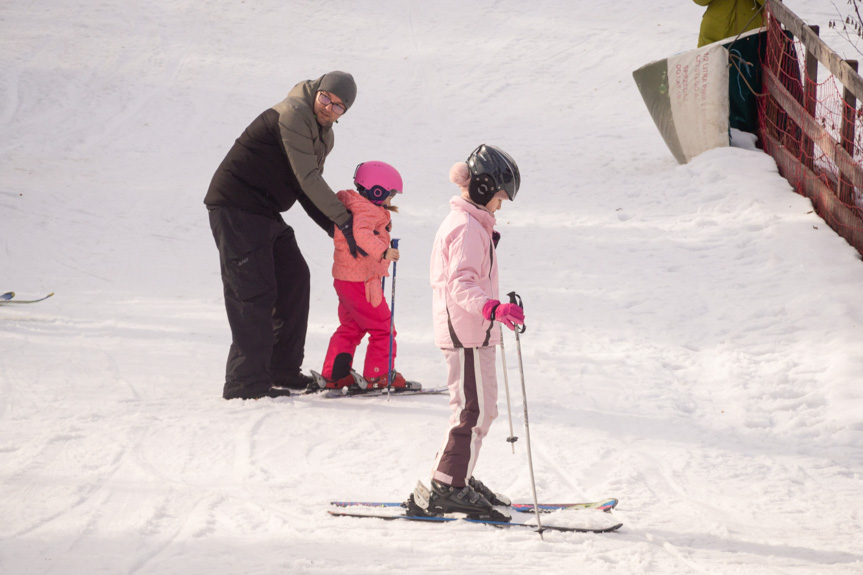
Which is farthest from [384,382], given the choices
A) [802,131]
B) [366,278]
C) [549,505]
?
[802,131]

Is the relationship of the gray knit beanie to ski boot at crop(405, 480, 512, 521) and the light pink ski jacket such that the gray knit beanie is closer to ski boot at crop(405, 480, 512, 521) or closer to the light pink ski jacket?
the light pink ski jacket

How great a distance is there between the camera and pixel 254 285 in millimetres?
5469

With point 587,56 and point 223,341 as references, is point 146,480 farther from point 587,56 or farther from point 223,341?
point 587,56

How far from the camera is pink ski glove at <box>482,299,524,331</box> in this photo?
3465 millimetres

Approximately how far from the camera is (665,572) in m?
3.31

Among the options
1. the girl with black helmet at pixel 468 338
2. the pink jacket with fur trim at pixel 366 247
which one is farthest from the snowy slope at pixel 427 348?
the pink jacket with fur trim at pixel 366 247

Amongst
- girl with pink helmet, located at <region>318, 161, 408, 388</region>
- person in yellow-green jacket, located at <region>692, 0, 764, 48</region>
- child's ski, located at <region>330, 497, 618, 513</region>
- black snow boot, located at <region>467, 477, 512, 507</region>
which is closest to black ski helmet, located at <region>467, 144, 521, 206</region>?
black snow boot, located at <region>467, 477, 512, 507</region>

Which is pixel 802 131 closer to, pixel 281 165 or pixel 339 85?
pixel 339 85

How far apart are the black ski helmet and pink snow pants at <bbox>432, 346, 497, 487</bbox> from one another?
70 cm

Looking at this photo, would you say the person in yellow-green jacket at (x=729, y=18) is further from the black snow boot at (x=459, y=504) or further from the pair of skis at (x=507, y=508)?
the black snow boot at (x=459, y=504)

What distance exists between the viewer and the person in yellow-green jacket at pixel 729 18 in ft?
31.0

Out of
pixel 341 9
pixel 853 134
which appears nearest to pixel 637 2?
pixel 341 9

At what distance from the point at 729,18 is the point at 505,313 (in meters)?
7.46

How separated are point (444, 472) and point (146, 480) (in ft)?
5.09
